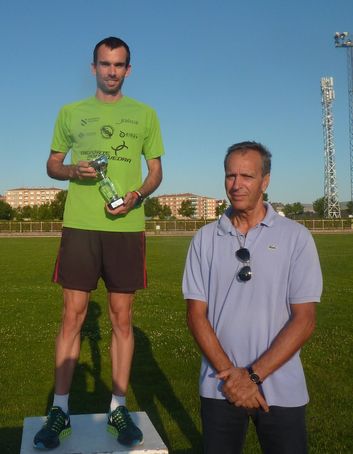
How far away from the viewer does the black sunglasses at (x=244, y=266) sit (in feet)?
9.55

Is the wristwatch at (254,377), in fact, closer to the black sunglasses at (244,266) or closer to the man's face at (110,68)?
the black sunglasses at (244,266)

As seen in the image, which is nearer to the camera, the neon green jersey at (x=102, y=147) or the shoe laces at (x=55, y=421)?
the shoe laces at (x=55, y=421)

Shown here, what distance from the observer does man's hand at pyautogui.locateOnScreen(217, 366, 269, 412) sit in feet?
9.31

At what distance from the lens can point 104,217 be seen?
418 centimetres

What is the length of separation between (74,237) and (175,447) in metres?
1.97

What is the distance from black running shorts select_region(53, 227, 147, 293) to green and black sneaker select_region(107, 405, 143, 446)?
2.84ft

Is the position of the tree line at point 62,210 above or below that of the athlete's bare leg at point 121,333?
above

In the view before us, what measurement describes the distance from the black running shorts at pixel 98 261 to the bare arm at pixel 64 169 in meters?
0.39

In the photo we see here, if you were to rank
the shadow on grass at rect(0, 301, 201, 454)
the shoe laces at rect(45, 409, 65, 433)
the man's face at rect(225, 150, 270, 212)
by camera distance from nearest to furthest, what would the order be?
the man's face at rect(225, 150, 270, 212) < the shoe laces at rect(45, 409, 65, 433) < the shadow on grass at rect(0, 301, 201, 454)

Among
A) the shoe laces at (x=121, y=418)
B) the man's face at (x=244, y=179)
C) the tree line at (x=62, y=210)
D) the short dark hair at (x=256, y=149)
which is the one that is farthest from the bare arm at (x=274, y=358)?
the tree line at (x=62, y=210)

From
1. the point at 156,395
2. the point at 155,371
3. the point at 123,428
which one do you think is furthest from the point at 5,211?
the point at 123,428

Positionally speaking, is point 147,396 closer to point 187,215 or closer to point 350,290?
point 350,290

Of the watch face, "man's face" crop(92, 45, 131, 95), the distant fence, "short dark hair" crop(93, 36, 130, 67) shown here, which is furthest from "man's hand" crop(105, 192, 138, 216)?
the distant fence

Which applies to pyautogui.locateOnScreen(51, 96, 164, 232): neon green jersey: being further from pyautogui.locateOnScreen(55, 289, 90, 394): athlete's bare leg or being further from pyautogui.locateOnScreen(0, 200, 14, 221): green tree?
pyautogui.locateOnScreen(0, 200, 14, 221): green tree
